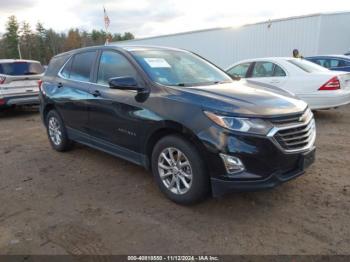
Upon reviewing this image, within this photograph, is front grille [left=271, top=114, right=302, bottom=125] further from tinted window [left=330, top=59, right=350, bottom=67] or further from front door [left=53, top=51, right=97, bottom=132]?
tinted window [left=330, top=59, right=350, bottom=67]

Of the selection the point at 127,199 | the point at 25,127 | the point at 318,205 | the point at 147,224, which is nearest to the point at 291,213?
the point at 318,205

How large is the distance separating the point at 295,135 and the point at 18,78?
842cm

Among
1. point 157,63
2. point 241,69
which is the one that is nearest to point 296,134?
point 157,63

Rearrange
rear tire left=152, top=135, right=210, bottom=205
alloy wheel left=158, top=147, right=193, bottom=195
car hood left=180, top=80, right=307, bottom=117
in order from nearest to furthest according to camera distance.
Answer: car hood left=180, top=80, right=307, bottom=117 < rear tire left=152, top=135, right=210, bottom=205 < alloy wheel left=158, top=147, right=193, bottom=195

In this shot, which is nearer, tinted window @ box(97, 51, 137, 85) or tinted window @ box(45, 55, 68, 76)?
tinted window @ box(97, 51, 137, 85)

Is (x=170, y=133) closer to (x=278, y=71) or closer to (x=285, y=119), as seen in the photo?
(x=285, y=119)

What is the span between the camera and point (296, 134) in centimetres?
329

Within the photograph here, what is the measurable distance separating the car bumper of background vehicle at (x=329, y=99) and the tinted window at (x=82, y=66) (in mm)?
5015

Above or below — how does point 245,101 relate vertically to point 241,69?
above

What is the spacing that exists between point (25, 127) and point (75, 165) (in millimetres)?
4013

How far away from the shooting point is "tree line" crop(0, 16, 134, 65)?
231 feet

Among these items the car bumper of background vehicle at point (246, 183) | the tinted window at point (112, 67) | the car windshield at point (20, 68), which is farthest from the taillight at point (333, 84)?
the car windshield at point (20, 68)

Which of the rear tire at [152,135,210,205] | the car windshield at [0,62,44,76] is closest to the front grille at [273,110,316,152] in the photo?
the rear tire at [152,135,210,205]

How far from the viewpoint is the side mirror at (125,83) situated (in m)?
3.70
